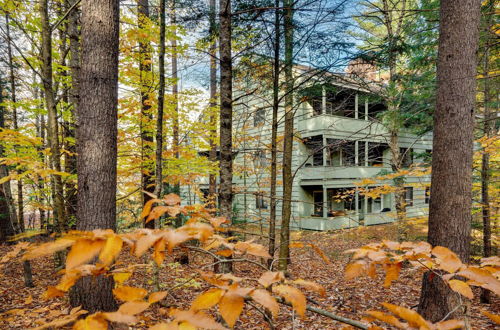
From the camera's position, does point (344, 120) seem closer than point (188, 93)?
No

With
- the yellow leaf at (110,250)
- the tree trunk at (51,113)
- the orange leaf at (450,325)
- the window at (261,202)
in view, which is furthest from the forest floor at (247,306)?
the window at (261,202)

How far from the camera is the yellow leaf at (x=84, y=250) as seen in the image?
897 mm

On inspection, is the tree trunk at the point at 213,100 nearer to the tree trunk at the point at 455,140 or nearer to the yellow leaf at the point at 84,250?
the tree trunk at the point at 455,140

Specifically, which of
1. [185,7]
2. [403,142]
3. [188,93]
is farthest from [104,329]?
[403,142]

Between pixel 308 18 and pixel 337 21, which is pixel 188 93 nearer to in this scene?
pixel 308 18

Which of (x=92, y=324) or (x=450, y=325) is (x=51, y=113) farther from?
(x=450, y=325)

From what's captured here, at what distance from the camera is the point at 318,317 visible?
496 cm

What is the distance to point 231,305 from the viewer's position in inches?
38.8

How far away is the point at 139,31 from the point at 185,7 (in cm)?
186

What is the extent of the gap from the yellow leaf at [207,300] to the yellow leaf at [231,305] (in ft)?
0.14

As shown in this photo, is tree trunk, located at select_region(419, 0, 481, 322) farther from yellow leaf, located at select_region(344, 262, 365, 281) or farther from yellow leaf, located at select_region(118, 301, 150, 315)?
yellow leaf, located at select_region(118, 301, 150, 315)

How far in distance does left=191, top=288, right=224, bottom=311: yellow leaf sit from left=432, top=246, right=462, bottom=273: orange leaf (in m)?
1.17

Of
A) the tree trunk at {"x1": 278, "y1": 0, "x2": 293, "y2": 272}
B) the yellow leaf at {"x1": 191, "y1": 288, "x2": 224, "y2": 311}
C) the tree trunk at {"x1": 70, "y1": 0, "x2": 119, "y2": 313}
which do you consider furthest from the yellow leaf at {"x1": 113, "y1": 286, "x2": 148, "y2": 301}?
the tree trunk at {"x1": 278, "y1": 0, "x2": 293, "y2": 272}

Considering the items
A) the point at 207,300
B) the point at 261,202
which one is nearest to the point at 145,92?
the point at 207,300
